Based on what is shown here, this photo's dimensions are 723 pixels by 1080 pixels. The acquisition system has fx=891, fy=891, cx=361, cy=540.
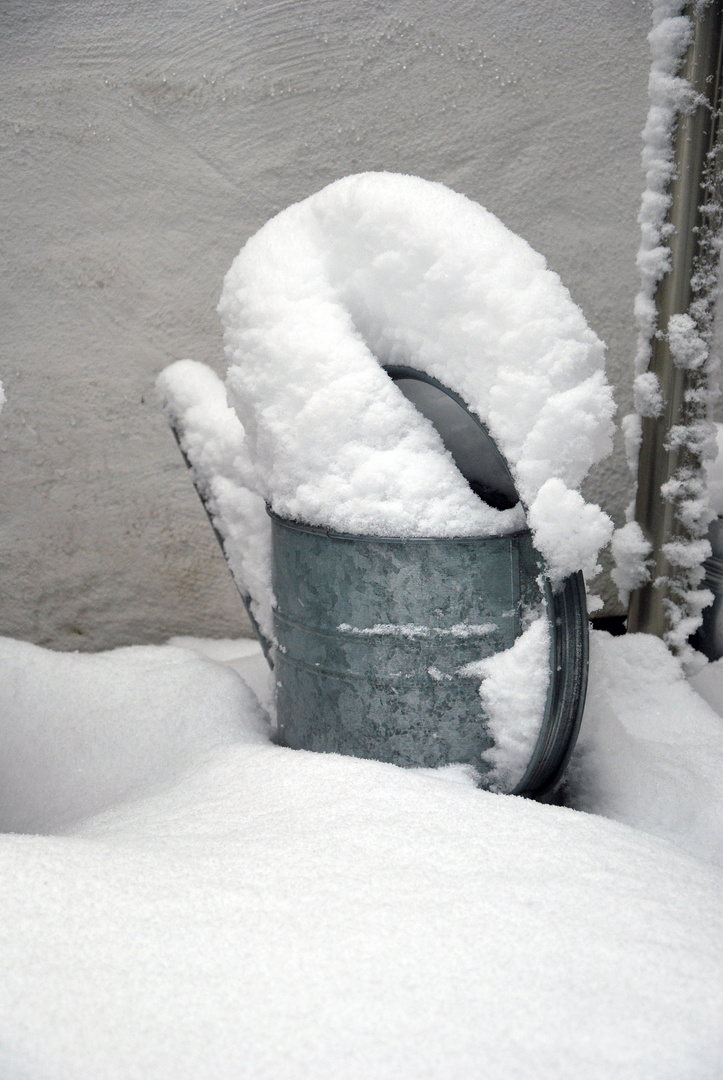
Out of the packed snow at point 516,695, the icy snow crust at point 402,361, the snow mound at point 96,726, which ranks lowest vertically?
the snow mound at point 96,726

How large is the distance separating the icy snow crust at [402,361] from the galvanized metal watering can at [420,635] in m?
0.04

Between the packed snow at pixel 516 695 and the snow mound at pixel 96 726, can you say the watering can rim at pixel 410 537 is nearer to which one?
the packed snow at pixel 516 695

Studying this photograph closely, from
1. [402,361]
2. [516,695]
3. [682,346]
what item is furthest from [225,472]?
[682,346]

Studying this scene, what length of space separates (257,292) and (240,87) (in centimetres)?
94

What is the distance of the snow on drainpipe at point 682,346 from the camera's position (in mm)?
1632

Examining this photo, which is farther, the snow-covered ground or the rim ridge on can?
the rim ridge on can

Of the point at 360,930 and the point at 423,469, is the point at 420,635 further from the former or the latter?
the point at 360,930

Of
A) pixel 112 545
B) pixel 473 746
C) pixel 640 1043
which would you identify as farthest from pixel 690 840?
pixel 112 545

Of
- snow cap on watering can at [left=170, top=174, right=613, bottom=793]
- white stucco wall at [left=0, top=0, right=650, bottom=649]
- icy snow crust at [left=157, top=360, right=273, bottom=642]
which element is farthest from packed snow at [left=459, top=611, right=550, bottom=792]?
white stucco wall at [left=0, top=0, right=650, bottom=649]

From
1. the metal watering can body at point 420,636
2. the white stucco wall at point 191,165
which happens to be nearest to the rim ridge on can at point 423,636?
the metal watering can body at point 420,636

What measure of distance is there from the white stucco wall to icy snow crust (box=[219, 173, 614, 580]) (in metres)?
0.74

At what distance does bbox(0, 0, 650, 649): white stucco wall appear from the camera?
2064mm

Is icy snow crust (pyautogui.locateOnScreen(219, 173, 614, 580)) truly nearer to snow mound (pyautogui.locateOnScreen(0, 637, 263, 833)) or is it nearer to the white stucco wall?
snow mound (pyautogui.locateOnScreen(0, 637, 263, 833))

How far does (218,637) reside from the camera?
7.71ft
